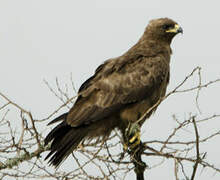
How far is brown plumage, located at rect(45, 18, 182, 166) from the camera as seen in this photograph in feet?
18.1

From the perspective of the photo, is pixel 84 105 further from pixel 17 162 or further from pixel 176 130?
pixel 176 130

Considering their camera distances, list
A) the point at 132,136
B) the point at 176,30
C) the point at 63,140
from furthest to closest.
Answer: the point at 176,30 < the point at 132,136 < the point at 63,140

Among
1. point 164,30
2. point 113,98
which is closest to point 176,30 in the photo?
point 164,30

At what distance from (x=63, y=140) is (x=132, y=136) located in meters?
0.92

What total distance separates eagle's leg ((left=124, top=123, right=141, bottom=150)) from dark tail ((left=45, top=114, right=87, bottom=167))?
1.83 ft

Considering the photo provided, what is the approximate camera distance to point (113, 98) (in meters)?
5.89

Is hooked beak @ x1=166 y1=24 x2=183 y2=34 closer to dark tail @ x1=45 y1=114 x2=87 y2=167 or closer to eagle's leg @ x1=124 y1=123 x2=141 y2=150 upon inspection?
eagle's leg @ x1=124 y1=123 x2=141 y2=150

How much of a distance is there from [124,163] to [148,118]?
122 centimetres

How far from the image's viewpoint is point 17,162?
556 cm

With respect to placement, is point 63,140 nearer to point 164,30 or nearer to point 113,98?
point 113,98

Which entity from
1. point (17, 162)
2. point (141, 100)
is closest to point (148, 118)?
point (141, 100)

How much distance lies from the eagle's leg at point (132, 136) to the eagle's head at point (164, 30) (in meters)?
1.84

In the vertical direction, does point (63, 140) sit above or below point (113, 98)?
below

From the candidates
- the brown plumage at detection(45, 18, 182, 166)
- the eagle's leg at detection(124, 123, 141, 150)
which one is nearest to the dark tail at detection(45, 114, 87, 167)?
the brown plumage at detection(45, 18, 182, 166)
